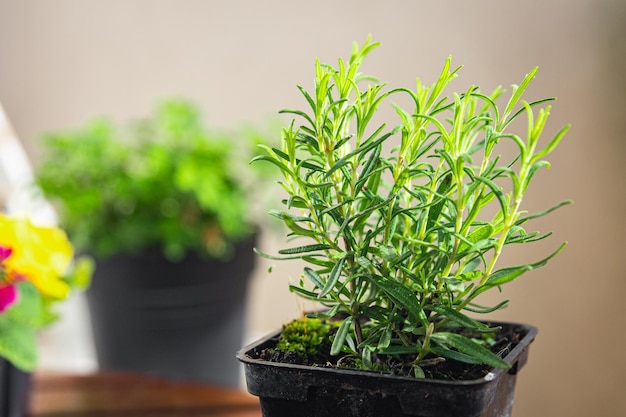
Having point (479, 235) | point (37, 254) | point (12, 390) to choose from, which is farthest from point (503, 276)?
point (12, 390)

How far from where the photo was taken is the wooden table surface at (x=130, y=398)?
1.21 m

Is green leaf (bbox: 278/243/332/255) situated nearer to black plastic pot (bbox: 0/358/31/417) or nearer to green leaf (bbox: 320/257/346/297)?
green leaf (bbox: 320/257/346/297)

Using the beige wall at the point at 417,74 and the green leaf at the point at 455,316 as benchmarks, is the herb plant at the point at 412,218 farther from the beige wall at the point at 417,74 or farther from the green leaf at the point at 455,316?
the beige wall at the point at 417,74

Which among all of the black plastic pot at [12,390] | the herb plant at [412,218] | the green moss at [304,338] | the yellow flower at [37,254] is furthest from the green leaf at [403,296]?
the black plastic pot at [12,390]

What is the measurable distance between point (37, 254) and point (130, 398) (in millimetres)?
375

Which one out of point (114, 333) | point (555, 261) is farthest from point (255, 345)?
point (555, 261)

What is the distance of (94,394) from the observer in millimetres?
1298

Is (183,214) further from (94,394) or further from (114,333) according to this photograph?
(94,394)

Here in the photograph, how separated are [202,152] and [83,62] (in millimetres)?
980

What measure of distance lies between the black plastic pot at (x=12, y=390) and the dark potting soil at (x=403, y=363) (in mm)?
729

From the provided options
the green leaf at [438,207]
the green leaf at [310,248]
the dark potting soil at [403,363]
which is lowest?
the dark potting soil at [403,363]

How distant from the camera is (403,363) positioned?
531mm

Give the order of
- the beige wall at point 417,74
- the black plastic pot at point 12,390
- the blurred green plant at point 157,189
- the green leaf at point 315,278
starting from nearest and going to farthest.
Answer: the green leaf at point 315,278 < the black plastic pot at point 12,390 < the blurred green plant at point 157,189 < the beige wall at point 417,74

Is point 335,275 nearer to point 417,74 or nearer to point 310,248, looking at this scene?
point 310,248
